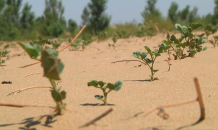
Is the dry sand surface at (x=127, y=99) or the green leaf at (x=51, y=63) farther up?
the green leaf at (x=51, y=63)

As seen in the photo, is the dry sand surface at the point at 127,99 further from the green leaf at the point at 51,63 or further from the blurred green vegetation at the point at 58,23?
the blurred green vegetation at the point at 58,23

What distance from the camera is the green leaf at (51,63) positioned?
1.28m

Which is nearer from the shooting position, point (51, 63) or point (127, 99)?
point (51, 63)

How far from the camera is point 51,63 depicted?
129 centimetres

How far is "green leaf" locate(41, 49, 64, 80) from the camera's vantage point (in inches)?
50.4

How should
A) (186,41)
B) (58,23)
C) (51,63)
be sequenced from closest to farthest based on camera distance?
(51,63), (186,41), (58,23)

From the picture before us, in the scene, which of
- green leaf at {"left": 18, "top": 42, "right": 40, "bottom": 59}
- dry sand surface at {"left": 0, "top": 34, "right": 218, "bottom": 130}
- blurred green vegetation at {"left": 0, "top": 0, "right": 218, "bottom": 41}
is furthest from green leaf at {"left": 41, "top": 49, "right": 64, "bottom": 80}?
blurred green vegetation at {"left": 0, "top": 0, "right": 218, "bottom": 41}

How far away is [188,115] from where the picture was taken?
1.44 metres

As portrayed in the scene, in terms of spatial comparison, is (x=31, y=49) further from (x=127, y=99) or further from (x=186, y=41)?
(x=186, y=41)

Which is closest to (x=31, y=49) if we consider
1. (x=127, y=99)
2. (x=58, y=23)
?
(x=127, y=99)

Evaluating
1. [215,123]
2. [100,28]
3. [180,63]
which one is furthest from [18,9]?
[215,123]

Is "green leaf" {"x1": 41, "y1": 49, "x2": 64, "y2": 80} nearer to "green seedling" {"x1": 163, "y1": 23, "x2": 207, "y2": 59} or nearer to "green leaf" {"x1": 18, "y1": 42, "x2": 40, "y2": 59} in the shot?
"green leaf" {"x1": 18, "y1": 42, "x2": 40, "y2": 59}

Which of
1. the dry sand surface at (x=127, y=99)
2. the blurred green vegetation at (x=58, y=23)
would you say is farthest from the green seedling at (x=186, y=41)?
the blurred green vegetation at (x=58, y=23)

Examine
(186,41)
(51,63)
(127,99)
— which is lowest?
(127,99)
